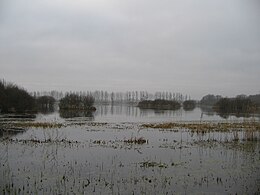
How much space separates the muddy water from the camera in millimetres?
8875

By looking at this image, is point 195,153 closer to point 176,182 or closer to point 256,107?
point 176,182

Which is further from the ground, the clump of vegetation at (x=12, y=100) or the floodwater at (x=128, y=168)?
the clump of vegetation at (x=12, y=100)

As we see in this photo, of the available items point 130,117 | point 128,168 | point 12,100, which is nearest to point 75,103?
point 12,100

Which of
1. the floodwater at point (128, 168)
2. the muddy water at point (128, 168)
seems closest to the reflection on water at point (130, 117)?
the muddy water at point (128, 168)

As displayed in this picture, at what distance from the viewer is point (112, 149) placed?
16047mm

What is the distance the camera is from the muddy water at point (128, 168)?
29.1 feet

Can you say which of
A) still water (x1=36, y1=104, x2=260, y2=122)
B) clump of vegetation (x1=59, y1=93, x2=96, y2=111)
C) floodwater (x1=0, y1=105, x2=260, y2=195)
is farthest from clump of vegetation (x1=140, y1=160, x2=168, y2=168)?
clump of vegetation (x1=59, y1=93, x2=96, y2=111)

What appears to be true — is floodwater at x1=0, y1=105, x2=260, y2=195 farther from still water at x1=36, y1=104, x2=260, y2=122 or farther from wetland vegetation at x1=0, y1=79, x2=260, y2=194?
still water at x1=36, y1=104, x2=260, y2=122

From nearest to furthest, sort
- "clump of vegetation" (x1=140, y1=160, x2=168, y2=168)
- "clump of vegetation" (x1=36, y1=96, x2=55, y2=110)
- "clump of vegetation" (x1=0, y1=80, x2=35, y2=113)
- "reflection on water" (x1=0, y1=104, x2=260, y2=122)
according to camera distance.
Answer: "clump of vegetation" (x1=140, y1=160, x2=168, y2=168)
"reflection on water" (x1=0, y1=104, x2=260, y2=122)
"clump of vegetation" (x1=0, y1=80, x2=35, y2=113)
"clump of vegetation" (x1=36, y1=96, x2=55, y2=110)

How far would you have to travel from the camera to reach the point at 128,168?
452 inches

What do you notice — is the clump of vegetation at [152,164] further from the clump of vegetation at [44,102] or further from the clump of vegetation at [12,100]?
the clump of vegetation at [44,102]

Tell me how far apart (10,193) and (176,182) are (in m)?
5.14

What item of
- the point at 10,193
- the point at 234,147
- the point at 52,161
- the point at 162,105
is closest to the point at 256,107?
the point at 234,147

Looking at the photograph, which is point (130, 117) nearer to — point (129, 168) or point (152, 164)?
point (152, 164)
